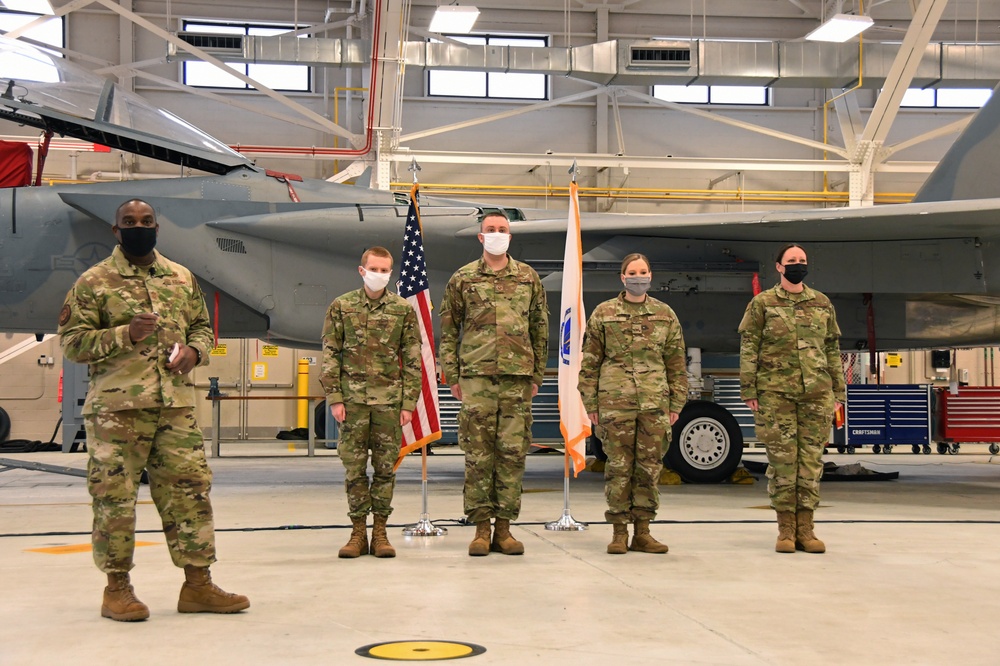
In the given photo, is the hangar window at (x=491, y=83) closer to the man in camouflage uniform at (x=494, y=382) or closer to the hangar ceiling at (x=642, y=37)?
the hangar ceiling at (x=642, y=37)

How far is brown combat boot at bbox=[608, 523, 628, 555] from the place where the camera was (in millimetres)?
5793

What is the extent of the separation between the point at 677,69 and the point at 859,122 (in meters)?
4.88

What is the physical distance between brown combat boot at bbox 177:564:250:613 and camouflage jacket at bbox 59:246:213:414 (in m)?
0.74

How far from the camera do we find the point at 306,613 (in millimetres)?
4105

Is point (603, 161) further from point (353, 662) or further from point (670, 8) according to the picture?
point (353, 662)

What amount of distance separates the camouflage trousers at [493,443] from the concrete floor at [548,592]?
0.33 m

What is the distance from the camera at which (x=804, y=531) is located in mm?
5969

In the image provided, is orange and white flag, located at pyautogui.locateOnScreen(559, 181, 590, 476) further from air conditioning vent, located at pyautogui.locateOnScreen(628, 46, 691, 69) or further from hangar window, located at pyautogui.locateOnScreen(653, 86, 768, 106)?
hangar window, located at pyautogui.locateOnScreen(653, 86, 768, 106)

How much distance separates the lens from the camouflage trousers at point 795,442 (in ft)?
19.7

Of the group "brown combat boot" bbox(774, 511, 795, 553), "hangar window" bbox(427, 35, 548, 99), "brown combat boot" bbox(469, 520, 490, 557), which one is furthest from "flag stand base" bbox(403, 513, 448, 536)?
"hangar window" bbox(427, 35, 548, 99)

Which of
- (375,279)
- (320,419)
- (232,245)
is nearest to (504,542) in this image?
(375,279)

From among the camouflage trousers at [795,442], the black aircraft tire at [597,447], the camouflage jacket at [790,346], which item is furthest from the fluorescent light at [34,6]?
the camouflage trousers at [795,442]

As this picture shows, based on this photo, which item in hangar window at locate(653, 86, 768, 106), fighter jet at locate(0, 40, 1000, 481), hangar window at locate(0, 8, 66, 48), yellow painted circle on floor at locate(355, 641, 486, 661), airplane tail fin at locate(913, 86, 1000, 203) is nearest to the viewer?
yellow painted circle on floor at locate(355, 641, 486, 661)

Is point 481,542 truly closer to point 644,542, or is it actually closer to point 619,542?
point 619,542
